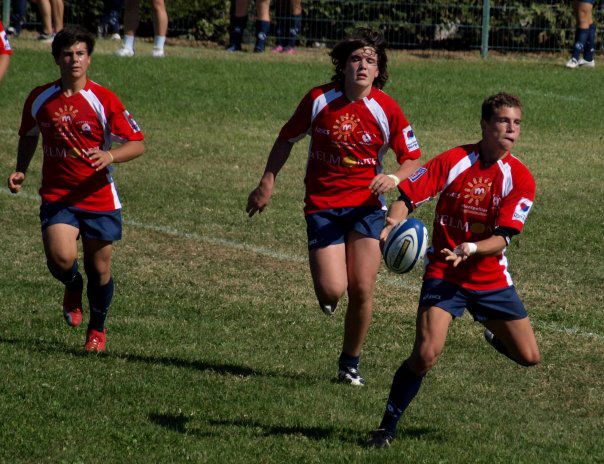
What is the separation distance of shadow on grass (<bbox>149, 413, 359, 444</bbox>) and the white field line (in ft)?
10.5

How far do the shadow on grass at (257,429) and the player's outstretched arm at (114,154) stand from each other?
71.8 inches

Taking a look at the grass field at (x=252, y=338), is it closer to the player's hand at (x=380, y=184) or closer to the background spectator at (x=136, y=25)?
the player's hand at (x=380, y=184)

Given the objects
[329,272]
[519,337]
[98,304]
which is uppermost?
[329,272]

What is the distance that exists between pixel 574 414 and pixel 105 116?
12.0 ft

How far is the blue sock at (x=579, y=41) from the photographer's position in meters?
22.1

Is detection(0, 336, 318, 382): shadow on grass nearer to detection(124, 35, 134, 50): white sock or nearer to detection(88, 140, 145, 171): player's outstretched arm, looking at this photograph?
detection(88, 140, 145, 171): player's outstretched arm

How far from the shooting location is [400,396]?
714cm

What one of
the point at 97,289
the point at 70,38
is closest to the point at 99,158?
the point at 70,38

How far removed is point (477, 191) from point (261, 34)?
15723 millimetres

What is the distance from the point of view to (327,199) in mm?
8453

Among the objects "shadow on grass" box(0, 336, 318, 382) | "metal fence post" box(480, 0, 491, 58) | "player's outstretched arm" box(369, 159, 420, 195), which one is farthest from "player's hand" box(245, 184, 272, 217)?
"metal fence post" box(480, 0, 491, 58)

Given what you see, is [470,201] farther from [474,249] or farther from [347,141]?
[347,141]

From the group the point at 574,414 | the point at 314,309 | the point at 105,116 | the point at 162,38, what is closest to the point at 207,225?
the point at 314,309

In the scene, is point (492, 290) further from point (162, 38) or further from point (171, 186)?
point (162, 38)
